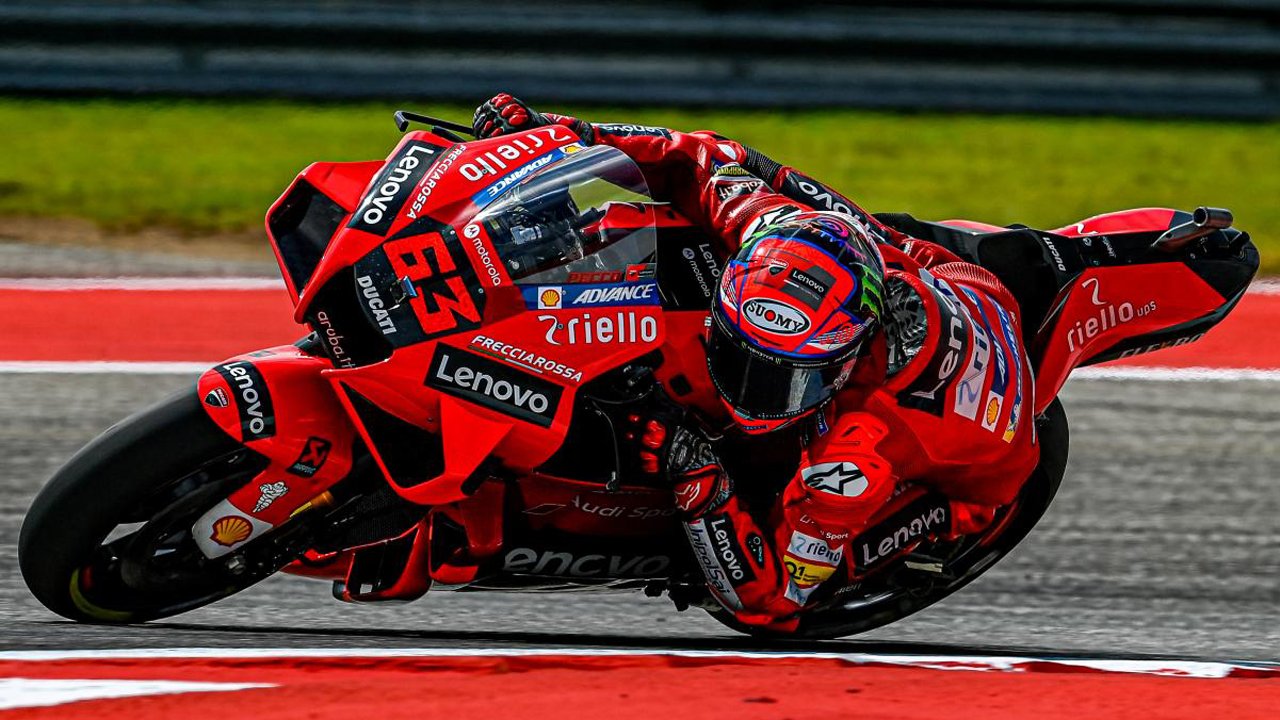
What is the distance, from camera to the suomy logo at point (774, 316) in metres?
3.58

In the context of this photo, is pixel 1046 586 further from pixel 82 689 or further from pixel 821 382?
pixel 82 689

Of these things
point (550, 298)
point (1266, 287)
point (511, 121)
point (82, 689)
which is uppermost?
point (1266, 287)

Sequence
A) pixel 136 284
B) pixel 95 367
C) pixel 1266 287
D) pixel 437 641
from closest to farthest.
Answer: pixel 437 641
pixel 95 367
pixel 136 284
pixel 1266 287

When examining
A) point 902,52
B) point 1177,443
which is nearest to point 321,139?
point 902,52

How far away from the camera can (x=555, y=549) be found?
3.98m

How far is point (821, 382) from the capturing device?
144 inches

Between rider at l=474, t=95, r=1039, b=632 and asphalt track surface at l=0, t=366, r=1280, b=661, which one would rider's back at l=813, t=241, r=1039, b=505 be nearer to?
rider at l=474, t=95, r=1039, b=632

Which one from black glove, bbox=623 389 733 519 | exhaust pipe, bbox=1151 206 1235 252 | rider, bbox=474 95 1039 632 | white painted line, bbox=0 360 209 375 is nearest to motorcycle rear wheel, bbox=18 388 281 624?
black glove, bbox=623 389 733 519

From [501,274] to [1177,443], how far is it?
3.41m

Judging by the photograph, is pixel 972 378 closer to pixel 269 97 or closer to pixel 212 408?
pixel 212 408

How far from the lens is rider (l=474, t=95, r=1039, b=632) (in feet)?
12.0

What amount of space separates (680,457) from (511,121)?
948 millimetres

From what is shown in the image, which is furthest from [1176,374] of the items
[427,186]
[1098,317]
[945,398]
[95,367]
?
[95,367]

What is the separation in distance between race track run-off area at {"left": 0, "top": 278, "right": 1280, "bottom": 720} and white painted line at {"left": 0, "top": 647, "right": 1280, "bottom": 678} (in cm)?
1
